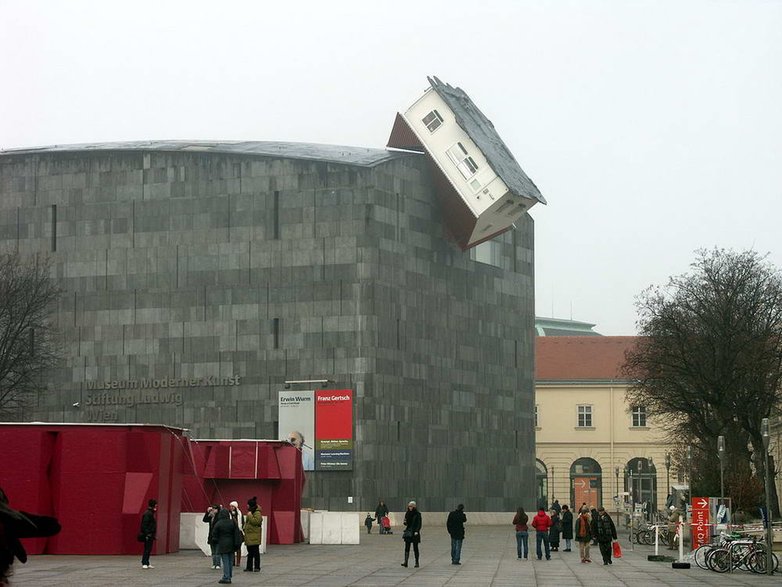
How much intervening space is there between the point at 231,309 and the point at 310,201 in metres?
7.37

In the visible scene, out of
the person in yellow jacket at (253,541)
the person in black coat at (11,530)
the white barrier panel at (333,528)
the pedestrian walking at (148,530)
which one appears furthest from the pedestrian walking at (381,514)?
the person in black coat at (11,530)

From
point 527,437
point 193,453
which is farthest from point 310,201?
point 193,453

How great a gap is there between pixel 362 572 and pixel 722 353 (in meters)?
37.3

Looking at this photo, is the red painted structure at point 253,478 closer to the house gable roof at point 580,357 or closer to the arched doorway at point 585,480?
the arched doorway at point 585,480

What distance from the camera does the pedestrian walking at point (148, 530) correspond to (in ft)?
101

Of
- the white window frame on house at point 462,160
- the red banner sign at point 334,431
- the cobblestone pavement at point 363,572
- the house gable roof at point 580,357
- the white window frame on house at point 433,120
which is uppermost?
the white window frame on house at point 433,120

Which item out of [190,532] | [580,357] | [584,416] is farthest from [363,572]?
[580,357]

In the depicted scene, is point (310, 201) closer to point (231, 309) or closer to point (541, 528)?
point (231, 309)

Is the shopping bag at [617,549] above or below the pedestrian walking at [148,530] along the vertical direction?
below

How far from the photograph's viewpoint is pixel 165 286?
77.9 meters

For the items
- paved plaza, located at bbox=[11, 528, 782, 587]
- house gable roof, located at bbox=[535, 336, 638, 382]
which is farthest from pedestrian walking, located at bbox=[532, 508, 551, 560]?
house gable roof, located at bbox=[535, 336, 638, 382]

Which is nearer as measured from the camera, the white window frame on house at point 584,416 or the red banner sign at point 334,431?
the red banner sign at point 334,431

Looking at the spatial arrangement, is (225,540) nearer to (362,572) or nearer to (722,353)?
(362,572)

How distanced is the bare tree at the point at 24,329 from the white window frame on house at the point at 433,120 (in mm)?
22907
